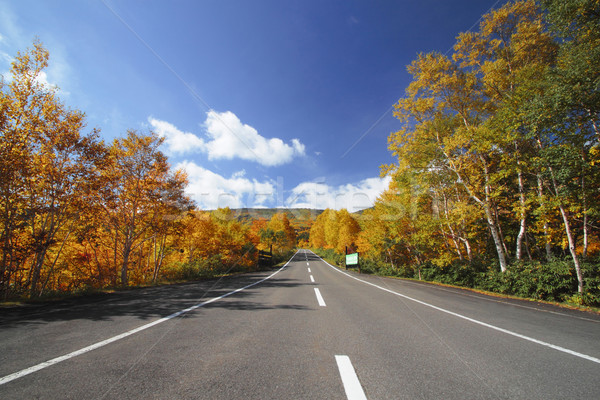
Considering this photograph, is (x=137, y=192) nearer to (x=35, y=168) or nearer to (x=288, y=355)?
→ (x=35, y=168)

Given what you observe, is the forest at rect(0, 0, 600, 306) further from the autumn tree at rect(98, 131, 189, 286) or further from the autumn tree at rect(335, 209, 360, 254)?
the autumn tree at rect(335, 209, 360, 254)

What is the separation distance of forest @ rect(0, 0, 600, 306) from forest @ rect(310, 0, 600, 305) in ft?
0.20

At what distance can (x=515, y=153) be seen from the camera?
9.67 meters

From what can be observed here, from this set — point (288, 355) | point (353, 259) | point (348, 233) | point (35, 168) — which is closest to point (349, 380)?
point (288, 355)

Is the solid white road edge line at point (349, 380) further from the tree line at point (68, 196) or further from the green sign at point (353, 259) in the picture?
the green sign at point (353, 259)

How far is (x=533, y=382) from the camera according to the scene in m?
2.45

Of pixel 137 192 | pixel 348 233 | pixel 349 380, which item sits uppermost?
pixel 137 192

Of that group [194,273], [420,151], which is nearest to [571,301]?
[420,151]

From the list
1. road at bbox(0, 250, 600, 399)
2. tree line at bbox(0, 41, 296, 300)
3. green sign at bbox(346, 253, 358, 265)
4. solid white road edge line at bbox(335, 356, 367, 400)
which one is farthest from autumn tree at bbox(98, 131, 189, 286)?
green sign at bbox(346, 253, 358, 265)

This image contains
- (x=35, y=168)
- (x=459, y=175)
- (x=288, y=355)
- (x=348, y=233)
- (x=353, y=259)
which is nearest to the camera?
(x=288, y=355)

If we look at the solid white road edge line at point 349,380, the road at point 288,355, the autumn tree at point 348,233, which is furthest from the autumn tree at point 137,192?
the autumn tree at point 348,233

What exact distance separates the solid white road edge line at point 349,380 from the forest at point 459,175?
10172 millimetres

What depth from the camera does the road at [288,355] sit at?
7.26 ft

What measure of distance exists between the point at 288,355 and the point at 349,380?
98cm
